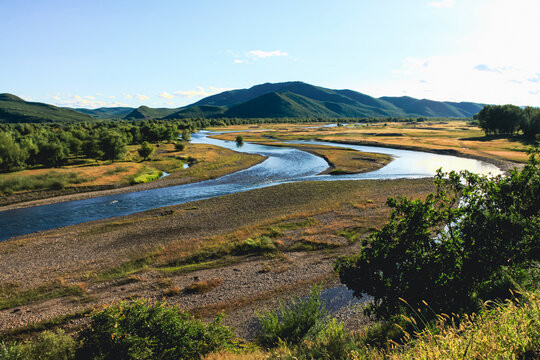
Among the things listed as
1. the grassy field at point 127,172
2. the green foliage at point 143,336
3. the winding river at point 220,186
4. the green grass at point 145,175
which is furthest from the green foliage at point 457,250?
the green grass at point 145,175

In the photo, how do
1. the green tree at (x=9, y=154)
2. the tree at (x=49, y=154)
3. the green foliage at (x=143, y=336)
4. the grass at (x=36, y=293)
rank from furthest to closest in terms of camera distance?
the tree at (x=49, y=154), the green tree at (x=9, y=154), the grass at (x=36, y=293), the green foliage at (x=143, y=336)

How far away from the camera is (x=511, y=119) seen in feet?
434

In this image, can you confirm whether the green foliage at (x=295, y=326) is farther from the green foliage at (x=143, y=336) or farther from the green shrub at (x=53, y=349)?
the green shrub at (x=53, y=349)

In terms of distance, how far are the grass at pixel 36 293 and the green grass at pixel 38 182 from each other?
41.7 metres

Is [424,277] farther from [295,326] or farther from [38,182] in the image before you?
[38,182]

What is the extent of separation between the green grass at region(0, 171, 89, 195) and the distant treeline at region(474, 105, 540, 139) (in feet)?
521

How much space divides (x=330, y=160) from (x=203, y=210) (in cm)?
5607

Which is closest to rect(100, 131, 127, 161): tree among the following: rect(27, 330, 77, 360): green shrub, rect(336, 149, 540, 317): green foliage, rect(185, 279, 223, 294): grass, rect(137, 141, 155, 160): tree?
rect(137, 141, 155, 160): tree

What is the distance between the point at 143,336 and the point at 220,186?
54.7 meters

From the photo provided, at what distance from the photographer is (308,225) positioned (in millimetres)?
40750

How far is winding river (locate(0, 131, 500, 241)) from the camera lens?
4706 cm

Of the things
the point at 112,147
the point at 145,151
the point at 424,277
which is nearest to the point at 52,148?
the point at 112,147

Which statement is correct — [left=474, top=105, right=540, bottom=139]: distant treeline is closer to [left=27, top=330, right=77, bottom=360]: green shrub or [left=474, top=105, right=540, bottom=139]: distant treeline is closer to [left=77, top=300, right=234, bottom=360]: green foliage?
[left=77, top=300, right=234, bottom=360]: green foliage

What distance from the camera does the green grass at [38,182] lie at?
5925 centimetres
